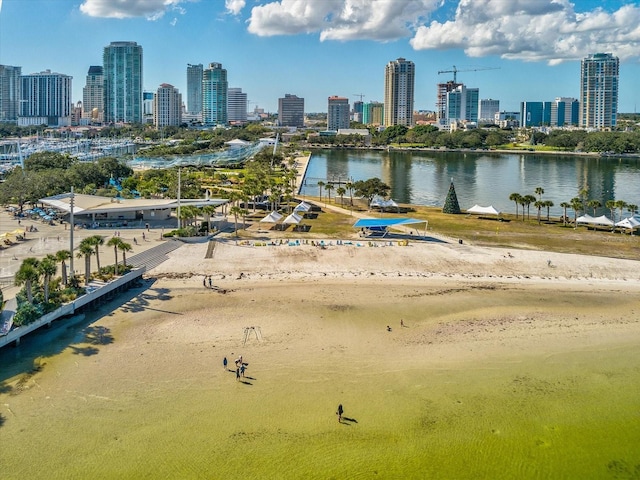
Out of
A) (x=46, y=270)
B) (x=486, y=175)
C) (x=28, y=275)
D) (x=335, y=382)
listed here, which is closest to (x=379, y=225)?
(x=335, y=382)

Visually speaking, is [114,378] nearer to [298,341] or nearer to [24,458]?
[24,458]

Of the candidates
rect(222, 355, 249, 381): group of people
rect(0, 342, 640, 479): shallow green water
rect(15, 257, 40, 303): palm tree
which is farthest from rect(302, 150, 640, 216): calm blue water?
rect(15, 257, 40, 303): palm tree

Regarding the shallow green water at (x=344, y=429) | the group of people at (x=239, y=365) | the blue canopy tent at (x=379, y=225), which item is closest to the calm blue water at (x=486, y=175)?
the blue canopy tent at (x=379, y=225)

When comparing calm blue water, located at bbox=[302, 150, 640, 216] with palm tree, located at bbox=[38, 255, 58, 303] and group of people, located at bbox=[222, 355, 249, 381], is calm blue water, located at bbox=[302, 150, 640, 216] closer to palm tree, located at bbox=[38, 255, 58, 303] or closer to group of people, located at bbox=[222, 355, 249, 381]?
group of people, located at bbox=[222, 355, 249, 381]

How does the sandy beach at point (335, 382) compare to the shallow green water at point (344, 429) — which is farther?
the sandy beach at point (335, 382)

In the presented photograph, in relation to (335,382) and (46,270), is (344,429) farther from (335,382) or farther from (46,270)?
(46,270)

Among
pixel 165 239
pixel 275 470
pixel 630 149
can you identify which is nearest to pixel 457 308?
pixel 275 470

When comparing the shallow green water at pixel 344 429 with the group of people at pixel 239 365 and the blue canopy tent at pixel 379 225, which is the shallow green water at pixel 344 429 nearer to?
the group of people at pixel 239 365

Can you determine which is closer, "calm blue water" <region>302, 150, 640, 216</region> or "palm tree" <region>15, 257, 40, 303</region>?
"palm tree" <region>15, 257, 40, 303</region>
